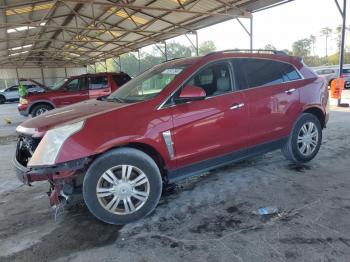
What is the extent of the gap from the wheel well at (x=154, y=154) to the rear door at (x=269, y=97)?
48.6 inches

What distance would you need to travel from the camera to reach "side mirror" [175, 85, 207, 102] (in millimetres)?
3194

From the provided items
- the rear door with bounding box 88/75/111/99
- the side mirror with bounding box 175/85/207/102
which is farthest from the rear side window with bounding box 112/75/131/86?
the side mirror with bounding box 175/85/207/102

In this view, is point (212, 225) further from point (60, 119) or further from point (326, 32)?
point (326, 32)

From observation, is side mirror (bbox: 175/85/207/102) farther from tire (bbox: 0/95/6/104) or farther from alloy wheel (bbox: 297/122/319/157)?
tire (bbox: 0/95/6/104)

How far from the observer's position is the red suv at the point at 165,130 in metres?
2.80

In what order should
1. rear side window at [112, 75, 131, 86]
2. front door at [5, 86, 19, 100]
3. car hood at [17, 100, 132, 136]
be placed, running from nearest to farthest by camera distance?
1. car hood at [17, 100, 132, 136]
2. rear side window at [112, 75, 131, 86]
3. front door at [5, 86, 19, 100]

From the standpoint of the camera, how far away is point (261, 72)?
394 cm

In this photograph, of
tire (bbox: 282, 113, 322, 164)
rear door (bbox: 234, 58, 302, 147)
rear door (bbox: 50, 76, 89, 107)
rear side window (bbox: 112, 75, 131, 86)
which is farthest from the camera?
rear side window (bbox: 112, 75, 131, 86)

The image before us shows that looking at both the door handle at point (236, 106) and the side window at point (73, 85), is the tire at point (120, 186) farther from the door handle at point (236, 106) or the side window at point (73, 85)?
the side window at point (73, 85)

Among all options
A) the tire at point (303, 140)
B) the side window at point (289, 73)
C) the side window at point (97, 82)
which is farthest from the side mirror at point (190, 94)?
the side window at point (97, 82)

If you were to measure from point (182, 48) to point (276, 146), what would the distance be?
65107mm

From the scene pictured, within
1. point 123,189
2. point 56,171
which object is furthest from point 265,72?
point 56,171

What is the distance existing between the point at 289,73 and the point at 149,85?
201 cm

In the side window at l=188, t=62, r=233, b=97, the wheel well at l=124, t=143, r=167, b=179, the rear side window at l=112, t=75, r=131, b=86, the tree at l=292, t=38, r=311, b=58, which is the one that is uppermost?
the tree at l=292, t=38, r=311, b=58
